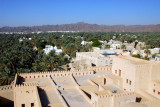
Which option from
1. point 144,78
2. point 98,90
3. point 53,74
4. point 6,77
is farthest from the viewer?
point 6,77

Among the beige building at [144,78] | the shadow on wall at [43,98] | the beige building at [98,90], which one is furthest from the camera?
the beige building at [144,78]

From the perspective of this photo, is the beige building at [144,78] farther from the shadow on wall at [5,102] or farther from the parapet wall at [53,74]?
the shadow on wall at [5,102]

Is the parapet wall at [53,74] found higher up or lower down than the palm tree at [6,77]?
higher up

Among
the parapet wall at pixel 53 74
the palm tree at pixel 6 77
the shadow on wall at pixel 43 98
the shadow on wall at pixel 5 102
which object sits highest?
the parapet wall at pixel 53 74

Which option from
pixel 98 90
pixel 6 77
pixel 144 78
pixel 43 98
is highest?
pixel 144 78

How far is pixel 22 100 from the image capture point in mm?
15391

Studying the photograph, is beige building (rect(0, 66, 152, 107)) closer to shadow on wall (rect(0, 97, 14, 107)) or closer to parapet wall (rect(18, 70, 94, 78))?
parapet wall (rect(18, 70, 94, 78))

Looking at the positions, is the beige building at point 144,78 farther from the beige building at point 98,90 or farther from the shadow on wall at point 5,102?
the shadow on wall at point 5,102

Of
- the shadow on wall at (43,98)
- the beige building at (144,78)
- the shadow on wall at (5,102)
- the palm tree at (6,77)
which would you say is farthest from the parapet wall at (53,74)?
the beige building at (144,78)

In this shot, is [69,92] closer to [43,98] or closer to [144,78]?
[43,98]

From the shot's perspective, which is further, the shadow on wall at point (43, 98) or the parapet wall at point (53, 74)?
the parapet wall at point (53, 74)

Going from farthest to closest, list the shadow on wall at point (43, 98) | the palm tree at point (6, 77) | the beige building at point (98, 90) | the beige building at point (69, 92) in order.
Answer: the palm tree at point (6, 77) → the shadow on wall at point (43, 98) → the beige building at point (98, 90) → the beige building at point (69, 92)

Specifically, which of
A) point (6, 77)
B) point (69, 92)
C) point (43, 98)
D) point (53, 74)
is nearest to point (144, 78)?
point (69, 92)

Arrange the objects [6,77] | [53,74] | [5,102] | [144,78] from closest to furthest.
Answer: [144,78], [5,102], [53,74], [6,77]
